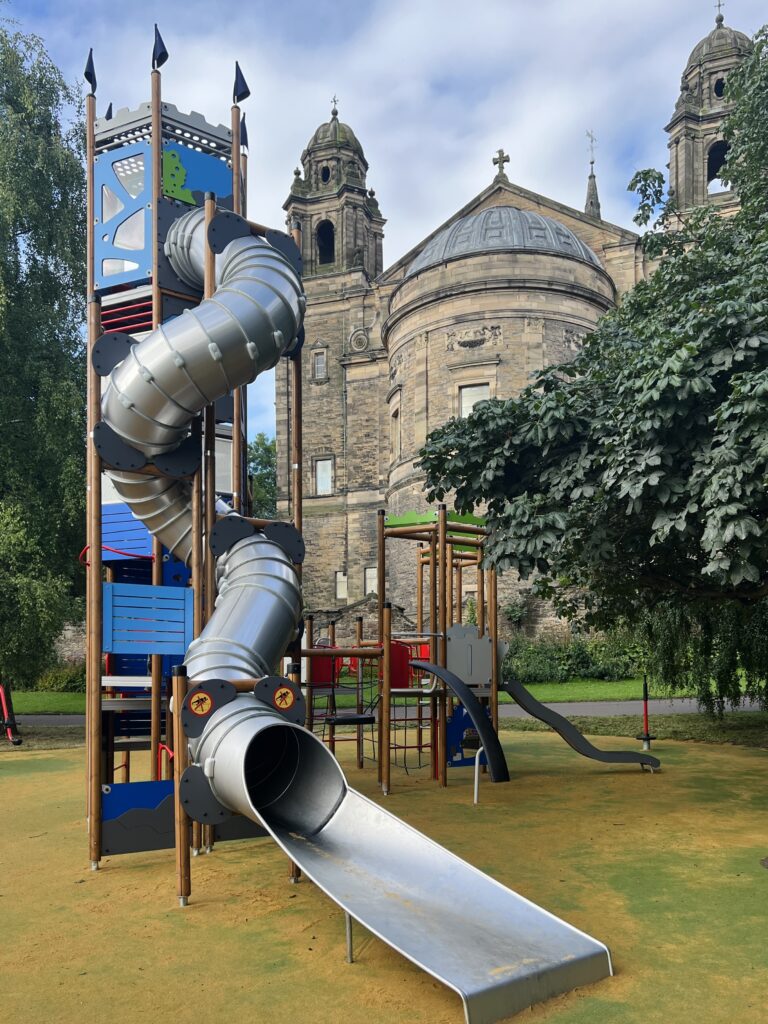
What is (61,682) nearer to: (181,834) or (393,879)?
(181,834)

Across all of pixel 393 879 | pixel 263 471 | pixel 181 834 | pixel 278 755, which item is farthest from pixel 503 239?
pixel 263 471

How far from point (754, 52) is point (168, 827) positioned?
40.3 feet

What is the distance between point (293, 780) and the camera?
249 inches

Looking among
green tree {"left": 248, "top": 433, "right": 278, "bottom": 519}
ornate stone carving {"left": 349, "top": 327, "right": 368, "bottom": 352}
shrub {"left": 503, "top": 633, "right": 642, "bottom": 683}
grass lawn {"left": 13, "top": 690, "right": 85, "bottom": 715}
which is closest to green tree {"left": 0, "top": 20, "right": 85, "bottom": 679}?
grass lawn {"left": 13, "top": 690, "right": 85, "bottom": 715}

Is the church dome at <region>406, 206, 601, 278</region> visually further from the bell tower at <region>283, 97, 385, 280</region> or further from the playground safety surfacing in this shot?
the playground safety surfacing

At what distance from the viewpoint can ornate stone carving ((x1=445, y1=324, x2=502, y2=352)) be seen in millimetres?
30000

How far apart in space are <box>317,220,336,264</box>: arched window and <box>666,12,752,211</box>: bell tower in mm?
16063

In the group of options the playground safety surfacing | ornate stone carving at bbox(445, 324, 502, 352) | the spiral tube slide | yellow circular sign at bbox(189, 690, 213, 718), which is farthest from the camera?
ornate stone carving at bbox(445, 324, 502, 352)

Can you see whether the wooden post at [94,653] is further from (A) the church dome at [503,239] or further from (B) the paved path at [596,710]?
(A) the church dome at [503,239]

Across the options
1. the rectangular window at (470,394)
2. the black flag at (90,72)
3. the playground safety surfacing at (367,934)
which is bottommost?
the playground safety surfacing at (367,934)

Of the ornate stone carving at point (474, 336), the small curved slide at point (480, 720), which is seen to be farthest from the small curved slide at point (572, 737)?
the ornate stone carving at point (474, 336)

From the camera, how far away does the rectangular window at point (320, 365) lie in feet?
134

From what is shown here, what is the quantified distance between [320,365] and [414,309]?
398 inches

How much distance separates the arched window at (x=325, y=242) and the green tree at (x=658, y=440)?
3195 cm
